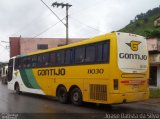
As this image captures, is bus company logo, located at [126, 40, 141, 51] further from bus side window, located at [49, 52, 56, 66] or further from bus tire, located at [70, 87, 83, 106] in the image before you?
bus side window, located at [49, 52, 56, 66]

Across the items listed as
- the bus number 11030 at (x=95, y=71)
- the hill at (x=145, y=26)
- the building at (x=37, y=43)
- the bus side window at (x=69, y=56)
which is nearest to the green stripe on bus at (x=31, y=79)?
the bus side window at (x=69, y=56)

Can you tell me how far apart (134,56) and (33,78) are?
368 inches

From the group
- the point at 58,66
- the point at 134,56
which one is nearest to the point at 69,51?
the point at 58,66

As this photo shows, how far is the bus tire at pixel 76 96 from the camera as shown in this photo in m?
17.5

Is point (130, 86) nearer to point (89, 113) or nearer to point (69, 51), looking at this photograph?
point (89, 113)

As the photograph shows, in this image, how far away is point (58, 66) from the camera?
1977 centimetres

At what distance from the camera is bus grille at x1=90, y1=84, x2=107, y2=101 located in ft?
50.5

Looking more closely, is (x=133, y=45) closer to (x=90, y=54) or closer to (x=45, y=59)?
(x=90, y=54)

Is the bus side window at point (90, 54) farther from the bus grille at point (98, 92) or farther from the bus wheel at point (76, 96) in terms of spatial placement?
the bus wheel at point (76, 96)

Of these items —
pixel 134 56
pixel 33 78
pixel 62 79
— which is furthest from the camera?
pixel 33 78


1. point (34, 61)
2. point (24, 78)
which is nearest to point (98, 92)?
point (34, 61)

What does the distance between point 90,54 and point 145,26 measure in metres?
31.4

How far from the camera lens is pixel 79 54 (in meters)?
17.6

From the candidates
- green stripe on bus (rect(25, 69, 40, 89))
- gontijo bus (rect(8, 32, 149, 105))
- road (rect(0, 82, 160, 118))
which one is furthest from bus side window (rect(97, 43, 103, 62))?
green stripe on bus (rect(25, 69, 40, 89))
